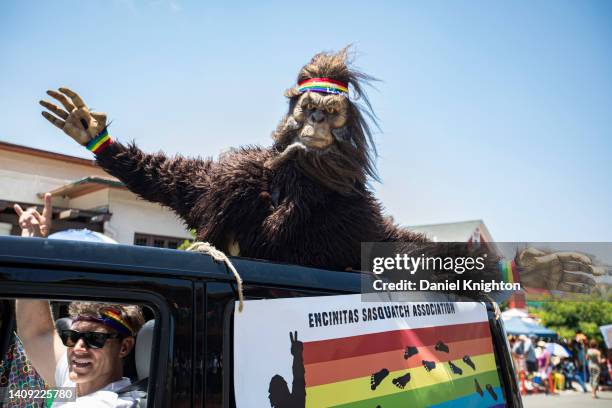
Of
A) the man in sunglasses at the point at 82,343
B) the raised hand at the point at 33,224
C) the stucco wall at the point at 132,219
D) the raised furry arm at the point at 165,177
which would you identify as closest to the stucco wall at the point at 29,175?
the stucco wall at the point at 132,219

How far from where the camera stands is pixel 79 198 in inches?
409

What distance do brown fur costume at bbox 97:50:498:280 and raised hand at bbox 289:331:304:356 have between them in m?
0.92

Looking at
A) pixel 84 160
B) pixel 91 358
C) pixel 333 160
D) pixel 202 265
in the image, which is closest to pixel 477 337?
pixel 333 160

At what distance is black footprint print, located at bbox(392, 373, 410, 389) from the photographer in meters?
1.63

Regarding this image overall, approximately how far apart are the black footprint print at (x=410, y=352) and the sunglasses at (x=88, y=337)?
0.98m

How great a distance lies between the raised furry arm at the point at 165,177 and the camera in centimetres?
267

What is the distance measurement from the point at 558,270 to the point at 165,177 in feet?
7.13

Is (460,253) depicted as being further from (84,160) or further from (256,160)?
(84,160)

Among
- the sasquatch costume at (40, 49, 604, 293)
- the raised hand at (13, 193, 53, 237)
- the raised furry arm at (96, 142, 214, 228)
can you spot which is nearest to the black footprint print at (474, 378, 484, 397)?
the sasquatch costume at (40, 49, 604, 293)

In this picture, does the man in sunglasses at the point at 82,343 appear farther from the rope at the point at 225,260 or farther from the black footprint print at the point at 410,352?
the black footprint print at the point at 410,352

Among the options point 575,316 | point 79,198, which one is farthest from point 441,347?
point 575,316

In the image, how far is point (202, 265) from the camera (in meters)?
1.32

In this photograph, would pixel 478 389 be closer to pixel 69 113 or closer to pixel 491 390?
pixel 491 390

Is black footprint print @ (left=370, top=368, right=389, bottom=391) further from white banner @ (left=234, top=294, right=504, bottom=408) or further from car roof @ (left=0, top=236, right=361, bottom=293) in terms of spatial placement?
car roof @ (left=0, top=236, right=361, bottom=293)
